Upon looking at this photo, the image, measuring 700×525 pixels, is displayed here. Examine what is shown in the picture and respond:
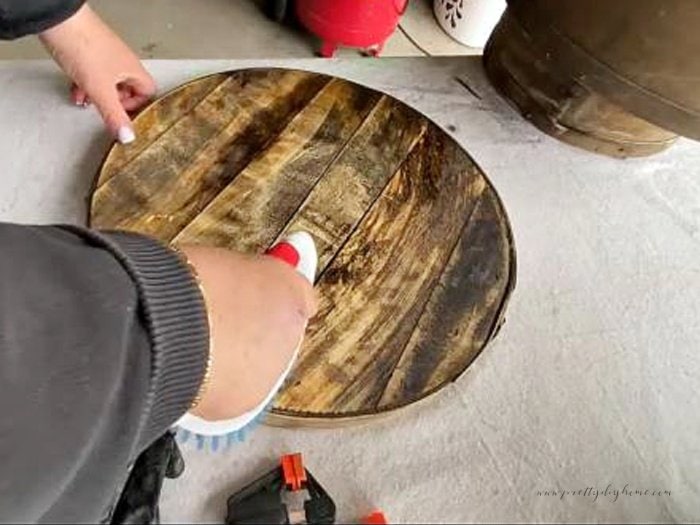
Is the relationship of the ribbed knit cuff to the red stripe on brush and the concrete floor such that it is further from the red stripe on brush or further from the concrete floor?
the concrete floor

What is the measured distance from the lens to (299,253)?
568 millimetres

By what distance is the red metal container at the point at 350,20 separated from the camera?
1.08 metres

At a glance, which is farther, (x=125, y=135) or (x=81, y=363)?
(x=125, y=135)

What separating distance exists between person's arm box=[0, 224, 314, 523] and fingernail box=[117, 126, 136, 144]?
7.0 inches

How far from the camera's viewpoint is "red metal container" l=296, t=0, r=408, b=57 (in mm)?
1075

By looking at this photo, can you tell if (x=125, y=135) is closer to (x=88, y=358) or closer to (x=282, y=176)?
(x=282, y=176)

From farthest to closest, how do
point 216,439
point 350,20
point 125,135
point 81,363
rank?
point 350,20 → point 125,135 → point 216,439 → point 81,363

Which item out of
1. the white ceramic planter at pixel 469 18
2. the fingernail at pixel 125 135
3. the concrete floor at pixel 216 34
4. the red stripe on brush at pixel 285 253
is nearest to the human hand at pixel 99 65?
the fingernail at pixel 125 135

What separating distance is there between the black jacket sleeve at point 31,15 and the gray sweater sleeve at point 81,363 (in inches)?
8.5

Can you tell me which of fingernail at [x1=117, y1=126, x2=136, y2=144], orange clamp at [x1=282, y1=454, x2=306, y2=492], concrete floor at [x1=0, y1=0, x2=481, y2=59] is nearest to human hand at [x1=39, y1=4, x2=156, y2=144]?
fingernail at [x1=117, y1=126, x2=136, y2=144]

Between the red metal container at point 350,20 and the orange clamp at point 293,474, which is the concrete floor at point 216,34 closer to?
the red metal container at point 350,20

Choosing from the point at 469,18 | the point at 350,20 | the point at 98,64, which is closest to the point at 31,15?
the point at 98,64

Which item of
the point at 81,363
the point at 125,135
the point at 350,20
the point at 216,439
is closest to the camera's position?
the point at 81,363

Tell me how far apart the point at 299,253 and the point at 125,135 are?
16 cm
